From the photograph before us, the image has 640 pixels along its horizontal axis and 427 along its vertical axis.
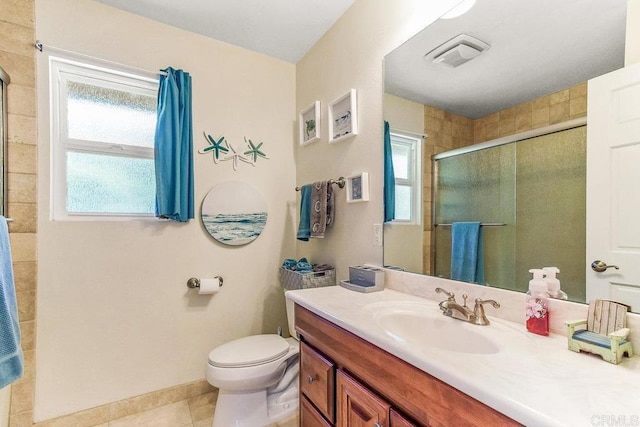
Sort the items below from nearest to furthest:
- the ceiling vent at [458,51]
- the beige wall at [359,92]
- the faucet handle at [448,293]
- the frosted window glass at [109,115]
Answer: the faucet handle at [448,293] < the ceiling vent at [458,51] < the beige wall at [359,92] < the frosted window glass at [109,115]

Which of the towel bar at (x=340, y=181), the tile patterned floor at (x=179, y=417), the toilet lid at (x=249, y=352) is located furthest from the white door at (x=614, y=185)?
the tile patterned floor at (x=179, y=417)

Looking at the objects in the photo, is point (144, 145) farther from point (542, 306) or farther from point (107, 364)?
point (542, 306)

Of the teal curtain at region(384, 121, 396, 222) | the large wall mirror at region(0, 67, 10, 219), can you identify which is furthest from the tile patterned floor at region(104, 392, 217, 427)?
the teal curtain at region(384, 121, 396, 222)

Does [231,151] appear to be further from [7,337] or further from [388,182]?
[7,337]

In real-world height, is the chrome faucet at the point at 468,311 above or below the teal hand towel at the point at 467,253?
below

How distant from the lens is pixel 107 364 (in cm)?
174

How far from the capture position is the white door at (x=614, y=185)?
781 millimetres

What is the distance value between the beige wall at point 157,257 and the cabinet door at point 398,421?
151cm

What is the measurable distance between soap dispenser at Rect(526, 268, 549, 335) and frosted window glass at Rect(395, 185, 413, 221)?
62 centimetres

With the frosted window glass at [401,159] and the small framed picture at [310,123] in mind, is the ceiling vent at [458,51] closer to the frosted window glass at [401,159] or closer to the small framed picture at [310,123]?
the frosted window glass at [401,159]

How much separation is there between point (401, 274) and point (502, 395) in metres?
0.88

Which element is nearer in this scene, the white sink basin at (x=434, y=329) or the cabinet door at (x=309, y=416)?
the white sink basin at (x=434, y=329)

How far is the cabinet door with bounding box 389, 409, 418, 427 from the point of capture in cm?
76

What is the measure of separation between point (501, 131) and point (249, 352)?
1.60 m
